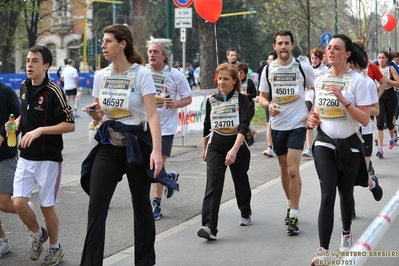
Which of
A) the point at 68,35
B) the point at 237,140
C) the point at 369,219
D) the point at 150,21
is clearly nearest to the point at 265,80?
the point at 237,140

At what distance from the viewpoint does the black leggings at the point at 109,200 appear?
546cm

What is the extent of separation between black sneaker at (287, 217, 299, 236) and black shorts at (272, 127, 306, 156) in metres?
0.72

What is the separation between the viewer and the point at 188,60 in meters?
63.4

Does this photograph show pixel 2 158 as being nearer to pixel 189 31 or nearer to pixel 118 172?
pixel 118 172

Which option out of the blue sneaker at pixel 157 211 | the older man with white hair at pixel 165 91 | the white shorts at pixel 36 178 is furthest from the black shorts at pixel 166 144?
the white shorts at pixel 36 178

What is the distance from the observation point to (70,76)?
945 inches

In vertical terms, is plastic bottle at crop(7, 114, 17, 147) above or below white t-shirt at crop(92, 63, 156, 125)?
below

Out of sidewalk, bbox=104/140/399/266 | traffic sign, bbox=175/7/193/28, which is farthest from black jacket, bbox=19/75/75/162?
traffic sign, bbox=175/7/193/28

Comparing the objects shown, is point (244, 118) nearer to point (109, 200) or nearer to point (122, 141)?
point (122, 141)

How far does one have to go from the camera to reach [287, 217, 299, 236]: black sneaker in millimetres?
7469

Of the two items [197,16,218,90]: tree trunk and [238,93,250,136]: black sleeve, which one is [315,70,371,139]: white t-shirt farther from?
[197,16,218,90]: tree trunk

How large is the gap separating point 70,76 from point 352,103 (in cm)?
1859

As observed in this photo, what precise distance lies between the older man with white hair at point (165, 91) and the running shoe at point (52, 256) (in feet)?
6.79

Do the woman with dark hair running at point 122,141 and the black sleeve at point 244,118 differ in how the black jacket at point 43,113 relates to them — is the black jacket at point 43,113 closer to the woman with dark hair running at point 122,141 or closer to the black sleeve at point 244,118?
the woman with dark hair running at point 122,141
